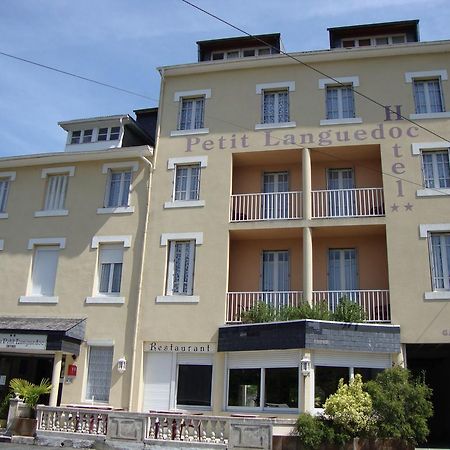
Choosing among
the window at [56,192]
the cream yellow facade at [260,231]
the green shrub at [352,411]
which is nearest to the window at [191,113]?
the cream yellow facade at [260,231]

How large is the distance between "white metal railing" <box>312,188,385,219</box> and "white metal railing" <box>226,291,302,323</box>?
2762mm

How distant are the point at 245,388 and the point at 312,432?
341 centimetres

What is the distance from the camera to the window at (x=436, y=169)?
18.4 metres

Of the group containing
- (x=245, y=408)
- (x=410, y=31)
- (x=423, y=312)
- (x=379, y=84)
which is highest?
(x=410, y=31)

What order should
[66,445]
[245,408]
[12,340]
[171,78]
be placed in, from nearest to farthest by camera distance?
1. [66,445]
2. [245,408]
3. [12,340]
4. [171,78]

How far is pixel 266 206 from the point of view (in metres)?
19.9

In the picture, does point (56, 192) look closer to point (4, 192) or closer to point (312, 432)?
point (4, 192)

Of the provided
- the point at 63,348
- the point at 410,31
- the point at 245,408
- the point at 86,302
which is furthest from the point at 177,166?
the point at 410,31

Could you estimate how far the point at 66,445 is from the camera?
16094mm

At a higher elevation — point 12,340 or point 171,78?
point 171,78

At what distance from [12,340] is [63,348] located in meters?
1.83

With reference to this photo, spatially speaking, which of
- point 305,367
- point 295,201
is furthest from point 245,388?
point 295,201

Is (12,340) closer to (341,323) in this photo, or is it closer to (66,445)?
(66,445)

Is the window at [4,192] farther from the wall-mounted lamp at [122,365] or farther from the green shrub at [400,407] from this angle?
the green shrub at [400,407]
